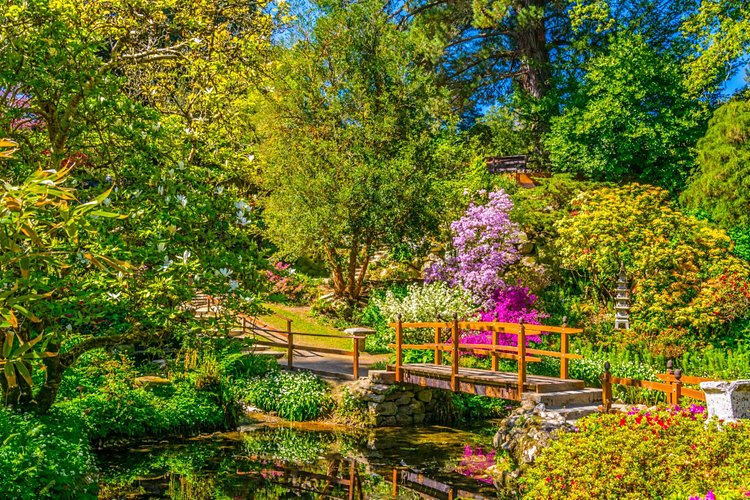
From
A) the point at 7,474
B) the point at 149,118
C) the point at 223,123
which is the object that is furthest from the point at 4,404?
the point at 223,123

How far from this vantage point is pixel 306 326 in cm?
2136

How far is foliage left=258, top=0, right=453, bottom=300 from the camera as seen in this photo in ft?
67.5

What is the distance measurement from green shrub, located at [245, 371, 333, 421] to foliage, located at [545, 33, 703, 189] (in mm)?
12424

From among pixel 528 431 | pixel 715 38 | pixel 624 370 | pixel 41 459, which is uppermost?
pixel 715 38

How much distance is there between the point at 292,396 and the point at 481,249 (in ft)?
25.1

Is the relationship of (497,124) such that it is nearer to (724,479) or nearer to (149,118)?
(149,118)

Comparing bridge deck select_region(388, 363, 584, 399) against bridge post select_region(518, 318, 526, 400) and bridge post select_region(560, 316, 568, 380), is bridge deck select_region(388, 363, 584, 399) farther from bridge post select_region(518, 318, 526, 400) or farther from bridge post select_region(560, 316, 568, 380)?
bridge post select_region(560, 316, 568, 380)

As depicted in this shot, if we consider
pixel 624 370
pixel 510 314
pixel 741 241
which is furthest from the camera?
pixel 741 241

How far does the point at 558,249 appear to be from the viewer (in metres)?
20.8

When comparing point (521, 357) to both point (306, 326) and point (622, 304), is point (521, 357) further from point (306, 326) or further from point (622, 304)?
point (306, 326)

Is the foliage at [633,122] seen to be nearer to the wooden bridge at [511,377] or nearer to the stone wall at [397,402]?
the wooden bridge at [511,377]

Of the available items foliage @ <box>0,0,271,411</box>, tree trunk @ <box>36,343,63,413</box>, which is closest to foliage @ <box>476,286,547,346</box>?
foliage @ <box>0,0,271,411</box>

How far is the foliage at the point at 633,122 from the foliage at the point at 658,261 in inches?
125

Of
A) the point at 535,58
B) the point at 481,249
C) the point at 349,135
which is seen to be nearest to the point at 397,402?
the point at 481,249
